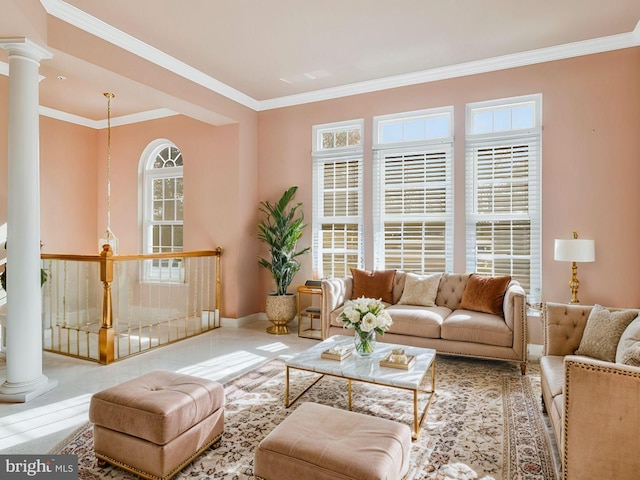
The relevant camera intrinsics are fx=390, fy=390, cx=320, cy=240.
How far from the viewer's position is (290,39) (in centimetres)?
416

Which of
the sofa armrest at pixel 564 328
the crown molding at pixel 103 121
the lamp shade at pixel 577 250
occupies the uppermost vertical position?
the crown molding at pixel 103 121

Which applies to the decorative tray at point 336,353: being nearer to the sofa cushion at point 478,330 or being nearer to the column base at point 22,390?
the sofa cushion at point 478,330

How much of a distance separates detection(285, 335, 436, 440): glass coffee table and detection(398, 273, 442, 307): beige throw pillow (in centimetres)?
137

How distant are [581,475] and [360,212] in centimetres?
405

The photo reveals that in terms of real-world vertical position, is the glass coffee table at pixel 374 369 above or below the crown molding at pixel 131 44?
below

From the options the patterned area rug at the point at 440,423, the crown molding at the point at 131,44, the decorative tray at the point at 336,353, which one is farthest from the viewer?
the crown molding at the point at 131,44

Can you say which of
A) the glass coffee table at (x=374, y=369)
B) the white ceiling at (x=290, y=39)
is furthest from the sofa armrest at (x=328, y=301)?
the white ceiling at (x=290, y=39)

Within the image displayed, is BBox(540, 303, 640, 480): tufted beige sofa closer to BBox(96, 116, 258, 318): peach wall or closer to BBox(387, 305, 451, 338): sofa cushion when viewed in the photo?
BBox(387, 305, 451, 338): sofa cushion

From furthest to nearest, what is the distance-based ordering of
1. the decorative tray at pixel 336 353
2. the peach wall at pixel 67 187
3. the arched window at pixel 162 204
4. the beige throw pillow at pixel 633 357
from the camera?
the arched window at pixel 162 204
the peach wall at pixel 67 187
the decorative tray at pixel 336 353
the beige throw pillow at pixel 633 357

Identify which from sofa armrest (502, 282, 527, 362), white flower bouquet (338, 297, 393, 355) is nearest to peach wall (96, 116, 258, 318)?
white flower bouquet (338, 297, 393, 355)

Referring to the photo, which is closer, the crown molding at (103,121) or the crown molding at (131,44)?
the crown molding at (131,44)

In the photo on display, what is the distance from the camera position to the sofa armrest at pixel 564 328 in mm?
2857

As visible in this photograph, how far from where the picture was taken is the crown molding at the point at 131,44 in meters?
3.51

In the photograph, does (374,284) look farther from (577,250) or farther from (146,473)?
(146,473)
